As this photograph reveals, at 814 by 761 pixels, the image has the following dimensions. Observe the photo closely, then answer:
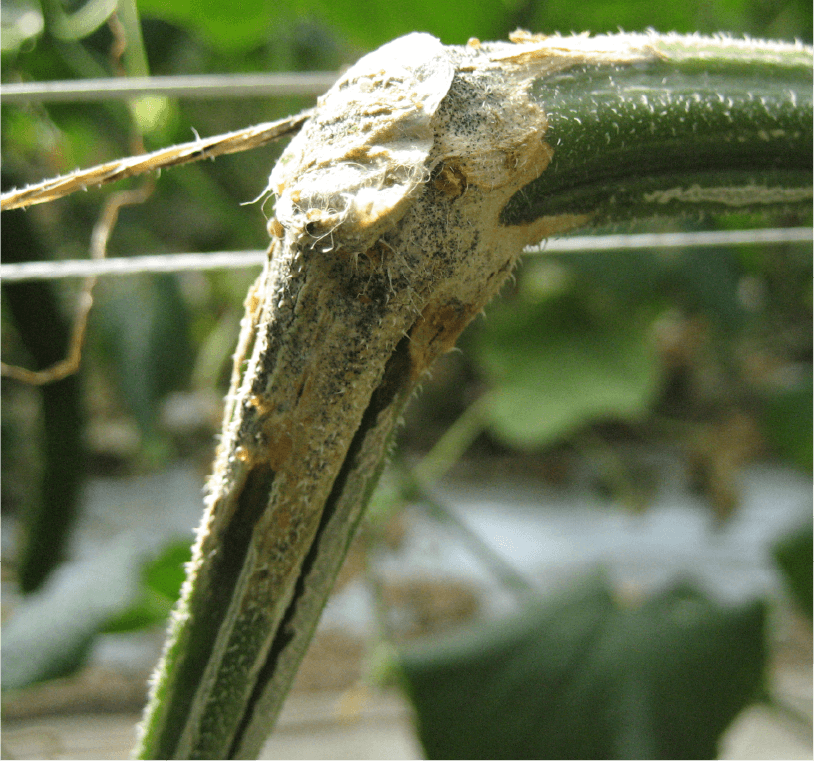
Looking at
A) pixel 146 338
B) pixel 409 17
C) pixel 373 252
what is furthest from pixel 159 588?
pixel 409 17

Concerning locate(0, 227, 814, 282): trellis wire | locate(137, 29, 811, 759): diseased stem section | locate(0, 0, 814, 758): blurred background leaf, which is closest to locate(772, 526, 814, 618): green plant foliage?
locate(0, 0, 814, 758): blurred background leaf

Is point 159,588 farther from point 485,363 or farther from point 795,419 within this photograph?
point 795,419

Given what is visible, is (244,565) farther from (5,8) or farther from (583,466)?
(583,466)

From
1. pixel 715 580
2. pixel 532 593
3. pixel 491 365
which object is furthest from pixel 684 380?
pixel 532 593

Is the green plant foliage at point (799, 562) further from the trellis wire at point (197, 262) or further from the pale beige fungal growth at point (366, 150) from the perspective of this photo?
the pale beige fungal growth at point (366, 150)

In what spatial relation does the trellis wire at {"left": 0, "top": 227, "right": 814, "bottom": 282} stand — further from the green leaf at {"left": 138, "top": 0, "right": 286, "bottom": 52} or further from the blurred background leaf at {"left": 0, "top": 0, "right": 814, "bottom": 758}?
the green leaf at {"left": 138, "top": 0, "right": 286, "bottom": 52}
